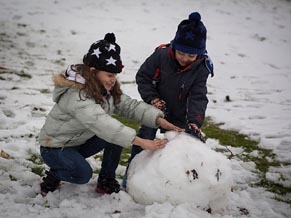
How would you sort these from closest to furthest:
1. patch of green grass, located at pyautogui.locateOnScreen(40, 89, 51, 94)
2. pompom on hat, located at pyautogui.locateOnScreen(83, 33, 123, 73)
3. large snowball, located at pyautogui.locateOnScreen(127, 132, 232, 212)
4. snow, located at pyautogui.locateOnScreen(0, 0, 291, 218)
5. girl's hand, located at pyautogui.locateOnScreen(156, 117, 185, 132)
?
large snowball, located at pyautogui.locateOnScreen(127, 132, 232, 212)
pompom on hat, located at pyautogui.locateOnScreen(83, 33, 123, 73)
snow, located at pyautogui.locateOnScreen(0, 0, 291, 218)
girl's hand, located at pyautogui.locateOnScreen(156, 117, 185, 132)
patch of green grass, located at pyautogui.locateOnScreen(40, 89, 51, 94)

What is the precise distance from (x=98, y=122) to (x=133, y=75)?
4.56 metres

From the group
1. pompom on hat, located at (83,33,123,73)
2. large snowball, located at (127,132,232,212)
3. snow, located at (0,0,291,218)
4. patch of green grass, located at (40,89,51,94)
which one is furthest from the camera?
patch of green grass, located at (40,89,51,94)

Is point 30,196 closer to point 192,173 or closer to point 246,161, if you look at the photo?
point 192,173

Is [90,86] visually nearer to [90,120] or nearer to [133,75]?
[90,120]

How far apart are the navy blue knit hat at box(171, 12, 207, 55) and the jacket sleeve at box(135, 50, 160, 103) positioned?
11.9 inches

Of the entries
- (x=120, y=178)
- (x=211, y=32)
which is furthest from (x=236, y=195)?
(x=211, y=32)

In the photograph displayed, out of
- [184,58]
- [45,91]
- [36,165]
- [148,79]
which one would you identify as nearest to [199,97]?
[184,58]

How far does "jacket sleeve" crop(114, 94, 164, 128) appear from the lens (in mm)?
3055

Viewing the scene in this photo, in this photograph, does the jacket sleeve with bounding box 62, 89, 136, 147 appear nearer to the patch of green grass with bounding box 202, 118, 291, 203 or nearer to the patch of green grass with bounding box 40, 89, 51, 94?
the patch of green grass with bounding box 202, 118, 291, 203

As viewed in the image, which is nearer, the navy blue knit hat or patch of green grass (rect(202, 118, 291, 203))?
the navy blue knit hat

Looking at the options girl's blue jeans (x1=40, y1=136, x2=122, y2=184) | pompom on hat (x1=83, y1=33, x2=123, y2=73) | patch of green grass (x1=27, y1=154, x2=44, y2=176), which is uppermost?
pompom on hat (x1=83, y1=33, x2=123, y2=73)

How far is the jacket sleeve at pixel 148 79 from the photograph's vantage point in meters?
3.33

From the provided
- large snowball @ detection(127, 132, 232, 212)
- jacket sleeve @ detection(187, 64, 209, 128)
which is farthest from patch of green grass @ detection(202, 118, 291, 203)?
jacket sleeve @ detection(187, 64, 209, 128)

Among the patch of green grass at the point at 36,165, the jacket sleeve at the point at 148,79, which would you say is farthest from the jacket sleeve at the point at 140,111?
the patch of green grass at the point at 36,165
